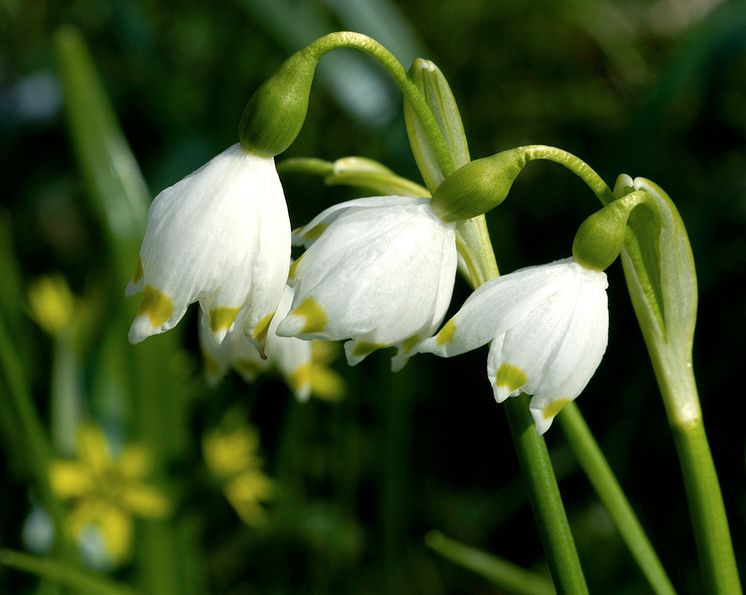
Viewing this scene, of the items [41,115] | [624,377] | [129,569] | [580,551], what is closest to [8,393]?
[129,569]

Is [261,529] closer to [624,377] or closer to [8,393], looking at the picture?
[8,393]

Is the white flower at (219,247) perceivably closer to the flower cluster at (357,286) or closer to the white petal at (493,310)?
the flower cluster at (357,286)

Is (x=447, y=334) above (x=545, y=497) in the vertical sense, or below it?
above

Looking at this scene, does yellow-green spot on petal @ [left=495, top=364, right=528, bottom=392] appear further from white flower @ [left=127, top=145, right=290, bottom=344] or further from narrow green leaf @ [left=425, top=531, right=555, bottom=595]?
narrow green leaf @ [left=425, top=531, right=555, bottom=595]

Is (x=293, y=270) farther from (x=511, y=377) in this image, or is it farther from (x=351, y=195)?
(x=351, y=195)

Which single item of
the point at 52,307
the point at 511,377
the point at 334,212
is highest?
the point at 334,212

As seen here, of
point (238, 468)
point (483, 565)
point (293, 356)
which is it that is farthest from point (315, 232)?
point (238, 468)

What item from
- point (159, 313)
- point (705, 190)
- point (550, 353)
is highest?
point (159, 313)
